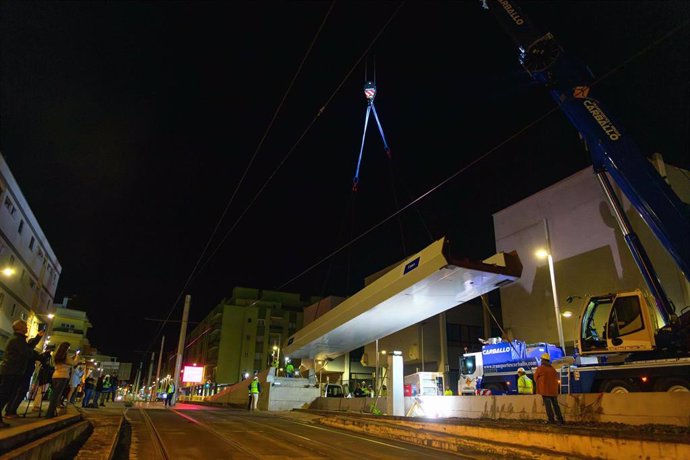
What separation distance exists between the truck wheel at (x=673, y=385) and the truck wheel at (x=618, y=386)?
55cm

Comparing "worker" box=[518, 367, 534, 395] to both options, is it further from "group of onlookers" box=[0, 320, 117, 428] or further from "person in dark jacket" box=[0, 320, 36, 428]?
"person in dark jacket" box=[0, 320, 36, 428]

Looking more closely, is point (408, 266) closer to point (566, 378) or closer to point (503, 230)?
point (566, 378)

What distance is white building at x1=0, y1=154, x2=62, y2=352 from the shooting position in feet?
81.8

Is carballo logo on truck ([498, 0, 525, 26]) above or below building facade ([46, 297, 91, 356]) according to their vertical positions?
above

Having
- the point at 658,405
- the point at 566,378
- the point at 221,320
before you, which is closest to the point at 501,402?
the point at 566,378

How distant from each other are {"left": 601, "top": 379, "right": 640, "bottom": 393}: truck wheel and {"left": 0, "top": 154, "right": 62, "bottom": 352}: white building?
2615 cm

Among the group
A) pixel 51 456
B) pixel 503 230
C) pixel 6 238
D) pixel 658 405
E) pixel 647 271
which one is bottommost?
pixel 51 456

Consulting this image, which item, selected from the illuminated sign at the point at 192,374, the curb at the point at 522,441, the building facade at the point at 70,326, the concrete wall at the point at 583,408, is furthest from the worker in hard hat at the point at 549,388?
the building facade at the point at 70,326

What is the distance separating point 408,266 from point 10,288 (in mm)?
28013

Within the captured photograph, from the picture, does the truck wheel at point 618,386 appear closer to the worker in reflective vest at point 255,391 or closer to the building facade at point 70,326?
the worker in reflective vest at point 255,391

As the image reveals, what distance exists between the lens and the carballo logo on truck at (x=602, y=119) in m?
11.6

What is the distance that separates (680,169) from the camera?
22.2 m

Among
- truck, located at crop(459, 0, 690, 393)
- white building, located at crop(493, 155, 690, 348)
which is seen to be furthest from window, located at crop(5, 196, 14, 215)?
white building, located at crop(493, 155, 690, 348)

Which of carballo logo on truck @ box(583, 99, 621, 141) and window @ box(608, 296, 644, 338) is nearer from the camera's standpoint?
window @ box(608, 296, 644, 338)
